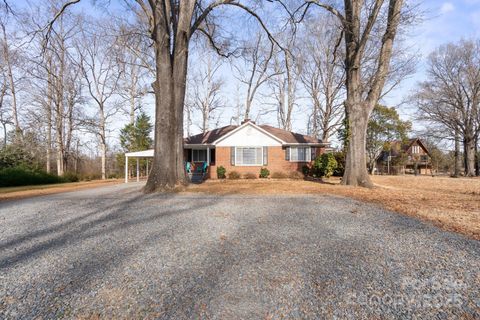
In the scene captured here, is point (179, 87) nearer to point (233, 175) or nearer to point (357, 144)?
point (357, 144)

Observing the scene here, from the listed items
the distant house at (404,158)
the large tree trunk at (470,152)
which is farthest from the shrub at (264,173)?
the large tree trunk at (470,152)

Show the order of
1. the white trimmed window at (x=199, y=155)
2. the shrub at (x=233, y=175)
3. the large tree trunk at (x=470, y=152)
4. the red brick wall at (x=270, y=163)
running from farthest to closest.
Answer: the large tree trunk at (x=470, y=152) → the white trimmed window at (x=199, y=155) → the red brick wall at (x=270, y=163) → the shrub at (x=233, y=175)

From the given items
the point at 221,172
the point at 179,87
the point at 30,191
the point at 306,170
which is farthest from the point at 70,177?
the point at 306,170

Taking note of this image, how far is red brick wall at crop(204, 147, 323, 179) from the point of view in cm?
1805

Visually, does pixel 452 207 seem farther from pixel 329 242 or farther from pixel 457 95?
pixel 457 95

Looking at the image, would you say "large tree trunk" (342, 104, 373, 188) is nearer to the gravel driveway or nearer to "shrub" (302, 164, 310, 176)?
the gravel driveway

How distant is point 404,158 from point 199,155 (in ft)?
81.1

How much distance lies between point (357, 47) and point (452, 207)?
7634mm

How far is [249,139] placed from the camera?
18250 mm

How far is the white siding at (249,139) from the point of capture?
59.6ft

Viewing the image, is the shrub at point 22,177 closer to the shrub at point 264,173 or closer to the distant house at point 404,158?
the shrub at point 264,173

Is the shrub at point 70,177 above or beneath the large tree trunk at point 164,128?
beneath

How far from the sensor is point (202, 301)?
191cm

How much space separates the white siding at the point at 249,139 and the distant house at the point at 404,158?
15.9 meters
